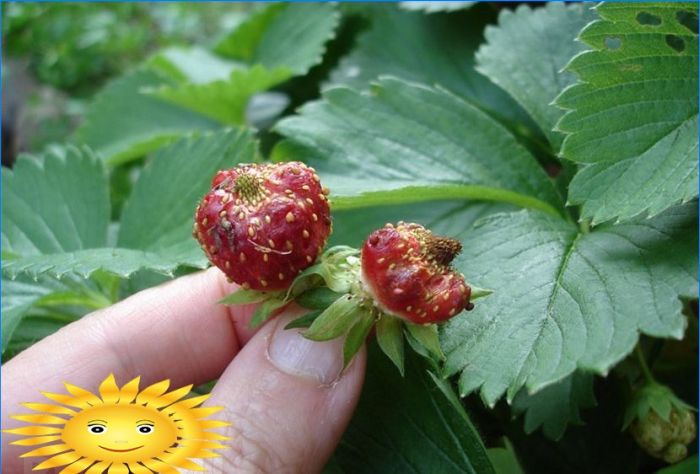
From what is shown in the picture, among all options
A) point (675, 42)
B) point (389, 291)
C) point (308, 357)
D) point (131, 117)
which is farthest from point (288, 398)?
point (131, 117)

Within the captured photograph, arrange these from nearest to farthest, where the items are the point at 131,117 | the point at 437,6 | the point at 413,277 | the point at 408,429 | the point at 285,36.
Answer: the point at 413,277, the point at 408,429, the point at 437,6, the point at 285,36, the point at 131,117

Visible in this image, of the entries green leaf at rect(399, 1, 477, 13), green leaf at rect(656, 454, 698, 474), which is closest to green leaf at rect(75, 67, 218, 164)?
green leaf at rect(399, 1, 477, 13)

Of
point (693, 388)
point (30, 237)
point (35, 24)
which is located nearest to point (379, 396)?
point (693, 388)

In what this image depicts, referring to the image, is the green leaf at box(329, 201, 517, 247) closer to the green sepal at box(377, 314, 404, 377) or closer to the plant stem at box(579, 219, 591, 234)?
the plant stem at box(579, 219, 591, 234)

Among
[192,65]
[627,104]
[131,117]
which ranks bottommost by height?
[131,117]

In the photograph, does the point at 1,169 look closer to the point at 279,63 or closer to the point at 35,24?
the point at 279,63

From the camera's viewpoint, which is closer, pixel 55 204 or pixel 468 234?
pixel 468 234

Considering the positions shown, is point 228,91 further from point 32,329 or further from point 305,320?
point 305,320
